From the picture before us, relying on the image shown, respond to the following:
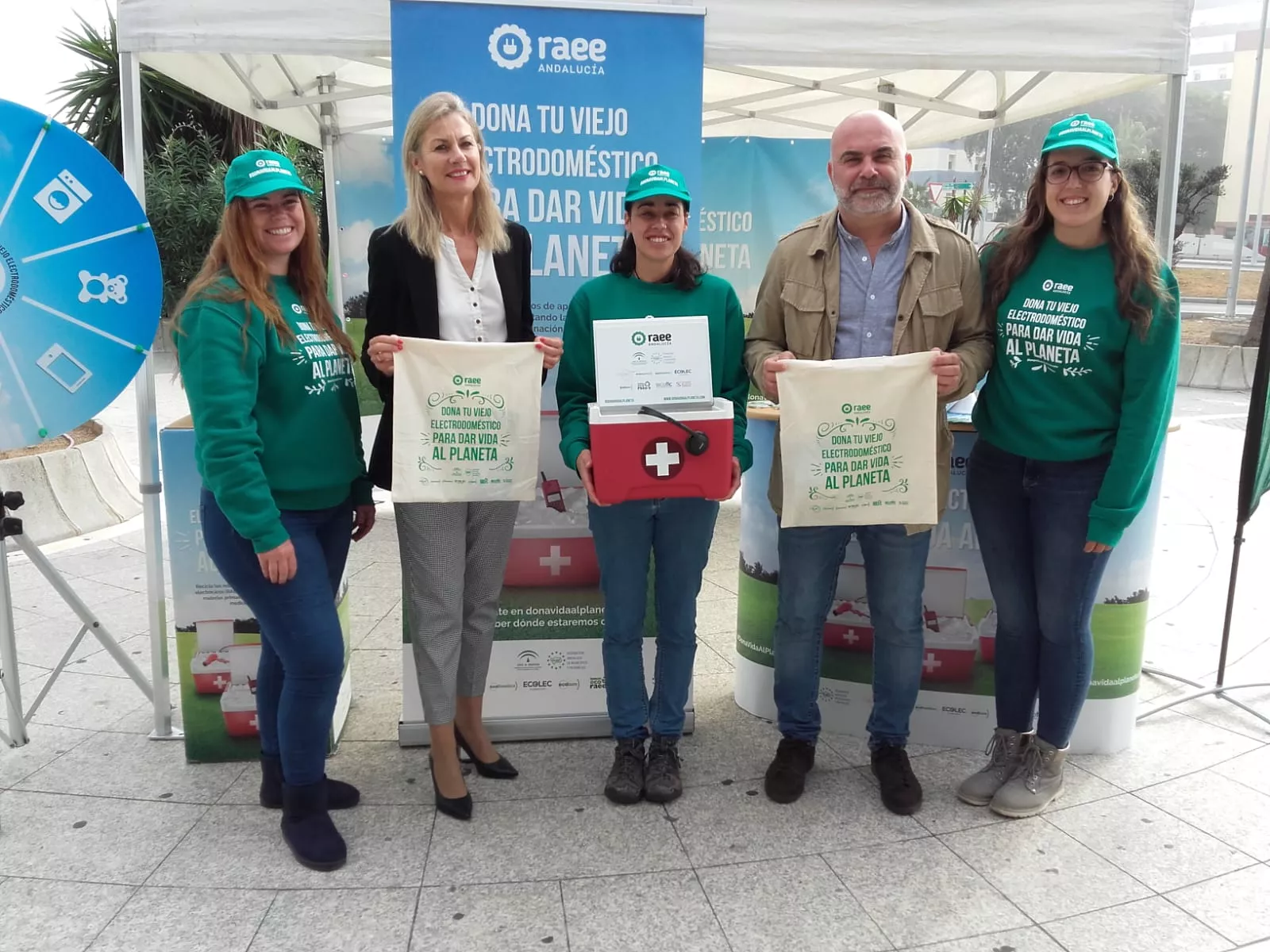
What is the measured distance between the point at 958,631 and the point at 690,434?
1.37m

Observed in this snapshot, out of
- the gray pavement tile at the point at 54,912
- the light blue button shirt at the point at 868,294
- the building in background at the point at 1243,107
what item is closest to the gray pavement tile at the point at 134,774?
Answer: the gray pavement tile at the point at 54,912

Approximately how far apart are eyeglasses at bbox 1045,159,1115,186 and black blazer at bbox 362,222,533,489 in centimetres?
144

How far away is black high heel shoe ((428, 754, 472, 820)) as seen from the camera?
2.66 metres

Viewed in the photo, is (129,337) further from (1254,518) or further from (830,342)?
(1254,518)

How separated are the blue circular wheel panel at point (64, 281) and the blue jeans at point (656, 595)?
1385mm

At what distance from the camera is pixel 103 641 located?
310 cm

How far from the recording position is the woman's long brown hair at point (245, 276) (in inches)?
85.4

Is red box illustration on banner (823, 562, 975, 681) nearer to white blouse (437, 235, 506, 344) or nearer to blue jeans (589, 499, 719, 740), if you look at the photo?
blue jeans (589, 499, 719, 740)

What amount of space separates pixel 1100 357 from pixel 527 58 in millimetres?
1866

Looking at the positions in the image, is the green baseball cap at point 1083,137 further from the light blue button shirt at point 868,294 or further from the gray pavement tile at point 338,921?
the gray pavement tile at point 338,921

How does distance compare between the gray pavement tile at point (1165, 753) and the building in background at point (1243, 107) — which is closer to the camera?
the gray pavement tile at point (1165, 753)

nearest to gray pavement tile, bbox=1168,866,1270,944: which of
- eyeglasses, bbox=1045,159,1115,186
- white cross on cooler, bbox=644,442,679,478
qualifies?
white cross on cooler, bbox=644,442,679,478

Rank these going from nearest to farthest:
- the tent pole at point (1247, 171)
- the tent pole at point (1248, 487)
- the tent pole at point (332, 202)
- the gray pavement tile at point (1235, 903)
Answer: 1. the gray pavement tile at point (1235, 903)
2. the tent pole at point (1248, 487)
3. the tent pole at point (332, 202)
4. the tent pole at point (1247, 171)

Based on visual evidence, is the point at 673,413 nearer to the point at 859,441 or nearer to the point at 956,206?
the point at 859,441
